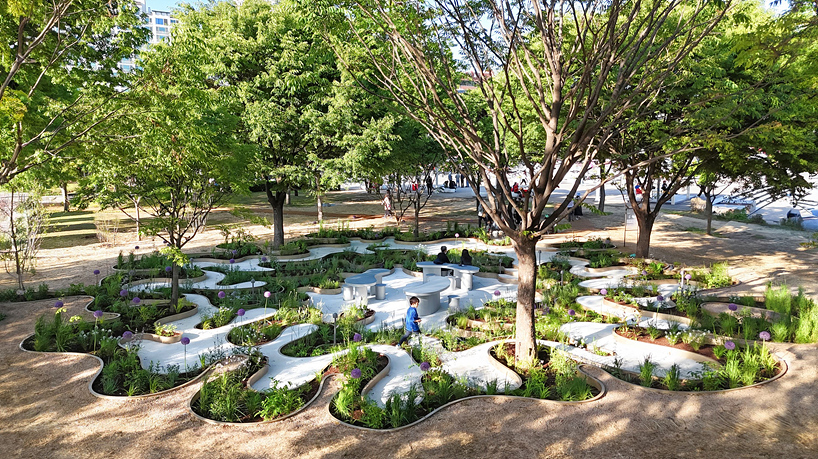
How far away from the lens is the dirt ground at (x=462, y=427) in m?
5.72

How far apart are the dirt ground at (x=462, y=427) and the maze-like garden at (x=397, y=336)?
242 mm

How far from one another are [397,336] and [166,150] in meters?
5.77

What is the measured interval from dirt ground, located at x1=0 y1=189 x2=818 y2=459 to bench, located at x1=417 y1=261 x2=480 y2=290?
6283 millimetres

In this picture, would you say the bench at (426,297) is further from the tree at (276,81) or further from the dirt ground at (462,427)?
the tree at (276,81)

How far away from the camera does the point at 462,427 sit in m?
6.19

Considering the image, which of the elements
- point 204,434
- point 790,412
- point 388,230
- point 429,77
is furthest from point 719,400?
point 388,230

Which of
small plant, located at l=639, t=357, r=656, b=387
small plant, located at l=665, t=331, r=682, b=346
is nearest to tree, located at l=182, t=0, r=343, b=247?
small plant, located at l=665, t=331, r=682, b=346

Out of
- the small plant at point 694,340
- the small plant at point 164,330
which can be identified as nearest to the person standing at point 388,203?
the small plant at point 164,330

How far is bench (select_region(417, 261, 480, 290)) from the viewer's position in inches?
540

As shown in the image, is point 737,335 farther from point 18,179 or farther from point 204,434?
point 18,179

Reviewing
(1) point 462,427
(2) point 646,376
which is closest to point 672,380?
(2) point 646,376

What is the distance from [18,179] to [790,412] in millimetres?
15161

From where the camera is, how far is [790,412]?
634 cm

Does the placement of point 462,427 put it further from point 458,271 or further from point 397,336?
point 458,271
